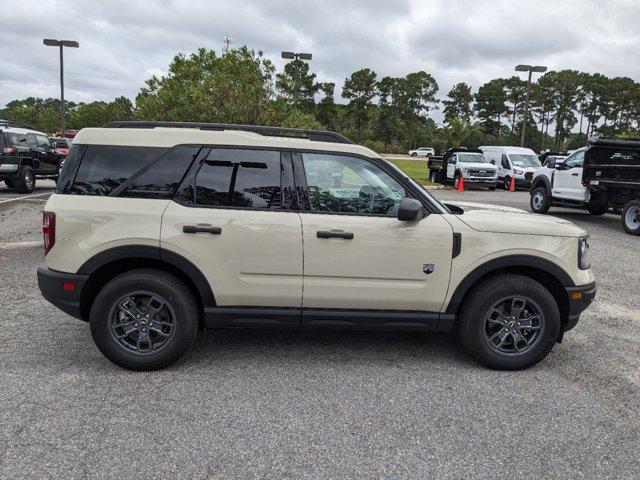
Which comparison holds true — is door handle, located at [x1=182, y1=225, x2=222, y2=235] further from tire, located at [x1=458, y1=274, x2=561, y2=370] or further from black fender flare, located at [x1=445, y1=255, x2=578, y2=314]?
tire, located at [x1=458, y1=274, x2=561, y2=370]

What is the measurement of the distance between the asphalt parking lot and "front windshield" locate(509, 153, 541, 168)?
20609 mm

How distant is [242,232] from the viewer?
367 centimetres

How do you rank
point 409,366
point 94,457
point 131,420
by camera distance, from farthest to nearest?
point 409,366
point 131,420
point 94,457

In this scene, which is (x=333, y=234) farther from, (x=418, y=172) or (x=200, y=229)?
(x=418, y=172)

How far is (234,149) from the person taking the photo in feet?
12.6

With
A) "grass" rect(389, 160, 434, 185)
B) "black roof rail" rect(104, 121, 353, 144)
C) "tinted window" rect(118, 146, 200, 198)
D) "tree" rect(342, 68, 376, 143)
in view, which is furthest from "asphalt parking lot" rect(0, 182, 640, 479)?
"tree" rect(342, 68, 376, 143)

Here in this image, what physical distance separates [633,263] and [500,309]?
5.81 meters

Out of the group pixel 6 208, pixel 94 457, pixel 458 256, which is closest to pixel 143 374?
pixel 94 457

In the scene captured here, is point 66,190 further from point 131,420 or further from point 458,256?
point 458,256

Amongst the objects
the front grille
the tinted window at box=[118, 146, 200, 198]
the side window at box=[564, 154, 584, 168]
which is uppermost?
the side window at box=[564, 154, 584, 168]

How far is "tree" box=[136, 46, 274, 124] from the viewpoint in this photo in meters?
11.2

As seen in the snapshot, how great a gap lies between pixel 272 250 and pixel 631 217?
10.6 m

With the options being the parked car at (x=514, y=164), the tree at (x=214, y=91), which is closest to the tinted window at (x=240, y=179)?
the tree at (x=214, y=91)

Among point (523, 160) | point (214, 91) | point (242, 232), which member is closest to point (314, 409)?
point (242, 232)
